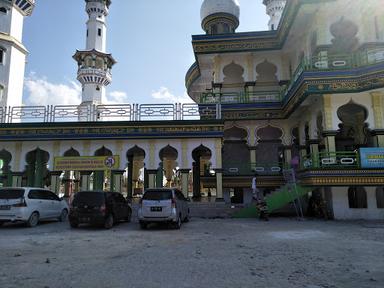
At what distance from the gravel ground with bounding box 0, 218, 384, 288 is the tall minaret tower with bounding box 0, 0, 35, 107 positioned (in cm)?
2138

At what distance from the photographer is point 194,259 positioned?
713cm

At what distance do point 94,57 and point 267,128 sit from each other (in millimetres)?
33519

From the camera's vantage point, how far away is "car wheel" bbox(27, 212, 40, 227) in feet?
42.8

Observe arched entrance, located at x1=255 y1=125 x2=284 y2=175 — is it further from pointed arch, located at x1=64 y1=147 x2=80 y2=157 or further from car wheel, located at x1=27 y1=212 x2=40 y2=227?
car wheel, located at x1=27 y1=212 x2=40 y2=227

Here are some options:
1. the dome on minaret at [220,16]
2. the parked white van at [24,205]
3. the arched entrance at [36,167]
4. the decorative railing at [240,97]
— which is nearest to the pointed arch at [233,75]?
the decorative railing at [240,97]

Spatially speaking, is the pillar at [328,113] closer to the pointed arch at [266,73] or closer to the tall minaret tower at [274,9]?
the pointed arch at [266,73]

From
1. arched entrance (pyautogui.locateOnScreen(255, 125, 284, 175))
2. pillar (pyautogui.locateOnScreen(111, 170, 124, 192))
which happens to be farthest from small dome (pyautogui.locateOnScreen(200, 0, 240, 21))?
pillar (pyautogui.locateOnScreen(111, 170, 124, 192))

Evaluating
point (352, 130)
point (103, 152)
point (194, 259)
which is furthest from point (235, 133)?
point (194, 259)

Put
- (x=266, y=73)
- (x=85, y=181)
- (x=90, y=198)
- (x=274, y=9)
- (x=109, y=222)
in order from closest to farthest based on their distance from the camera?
1. (x=90, y=198)
2. (x=109, y=222)
3. (x=85, y=181)
4. (x=266, y=73)
5. (x=274, y=9)

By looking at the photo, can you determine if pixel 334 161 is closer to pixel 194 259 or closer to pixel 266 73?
pixel 194 259

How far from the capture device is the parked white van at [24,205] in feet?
41.3

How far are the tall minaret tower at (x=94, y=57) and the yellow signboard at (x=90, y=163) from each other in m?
29.9

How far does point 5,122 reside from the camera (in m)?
19.8

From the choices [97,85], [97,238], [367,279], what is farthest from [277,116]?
[97,85]
